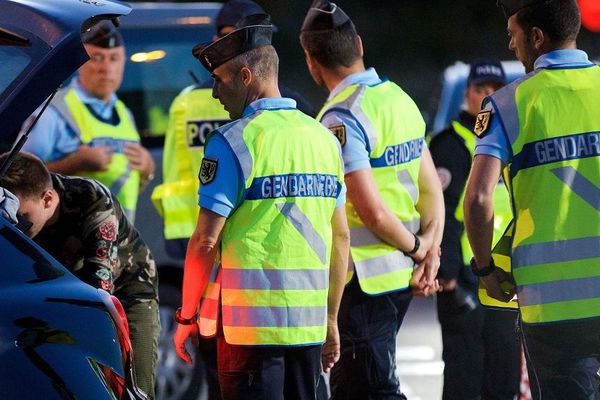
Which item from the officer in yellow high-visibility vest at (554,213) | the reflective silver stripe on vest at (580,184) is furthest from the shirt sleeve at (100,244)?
the reflective silver stripe on vest at (580,184)

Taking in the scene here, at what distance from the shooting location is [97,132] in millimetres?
8531

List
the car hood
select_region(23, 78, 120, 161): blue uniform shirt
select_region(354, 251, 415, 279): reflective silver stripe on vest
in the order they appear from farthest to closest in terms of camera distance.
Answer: select_region(23, 78, 120, 161): blue uniform shirt, select_region(354, 251, 415, 279): reflective silver stripe on vest, the car hood

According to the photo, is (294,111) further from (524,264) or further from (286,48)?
(286,48)

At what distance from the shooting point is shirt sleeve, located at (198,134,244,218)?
529 centimetres

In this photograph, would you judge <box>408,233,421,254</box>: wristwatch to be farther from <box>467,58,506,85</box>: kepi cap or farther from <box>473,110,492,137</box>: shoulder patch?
<box>467,58,506,85</box>: kepi cap

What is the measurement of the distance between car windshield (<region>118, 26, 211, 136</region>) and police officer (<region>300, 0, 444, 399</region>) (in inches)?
132

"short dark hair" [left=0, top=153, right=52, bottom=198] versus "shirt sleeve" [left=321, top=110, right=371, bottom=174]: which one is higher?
"short dark hair" [left=0, top=153, right=52, bottom=198]

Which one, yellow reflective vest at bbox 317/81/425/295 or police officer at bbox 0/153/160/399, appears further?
yellow reflective vest at bbox 317/81/425/295

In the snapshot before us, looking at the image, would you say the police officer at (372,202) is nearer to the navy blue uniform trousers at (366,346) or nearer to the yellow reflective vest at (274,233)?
the navy blue uniform trousers at (366,346)

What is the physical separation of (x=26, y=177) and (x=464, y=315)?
10.8 ft

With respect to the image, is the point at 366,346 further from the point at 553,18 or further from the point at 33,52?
the point at 33,52

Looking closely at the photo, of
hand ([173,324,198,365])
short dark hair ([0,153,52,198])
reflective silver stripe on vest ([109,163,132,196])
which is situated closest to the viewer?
short dark hair ([0,153,52,198])

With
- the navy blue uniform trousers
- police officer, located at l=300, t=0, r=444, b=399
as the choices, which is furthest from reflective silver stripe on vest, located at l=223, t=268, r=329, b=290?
the navy blue uniform trousers

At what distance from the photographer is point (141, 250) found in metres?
6.03
